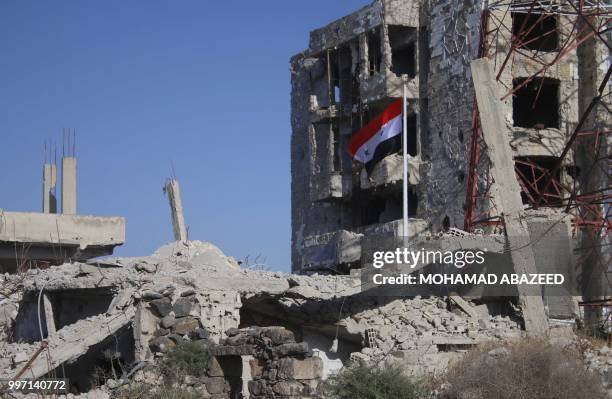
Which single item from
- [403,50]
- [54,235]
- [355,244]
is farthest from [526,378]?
[403,50]

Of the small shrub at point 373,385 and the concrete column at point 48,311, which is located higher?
the concrete column at point 48,311

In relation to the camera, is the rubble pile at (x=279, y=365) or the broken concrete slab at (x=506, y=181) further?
the broken concrete slab at (x=506, y=181)

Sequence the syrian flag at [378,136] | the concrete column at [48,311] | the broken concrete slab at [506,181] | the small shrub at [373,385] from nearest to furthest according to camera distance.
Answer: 1. the small shrub at [373,385]
2. the concrete column at [48,311]
3. the broken concrete slab at [506,181]
4. the syrian flag at [378,136]

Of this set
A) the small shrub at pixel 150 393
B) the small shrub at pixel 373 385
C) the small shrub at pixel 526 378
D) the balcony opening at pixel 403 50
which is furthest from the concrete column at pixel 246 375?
the balcony opening at pixel 403 50

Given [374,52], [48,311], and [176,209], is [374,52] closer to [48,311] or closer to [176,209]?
[176,209]

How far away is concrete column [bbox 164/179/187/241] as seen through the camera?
82.1ft

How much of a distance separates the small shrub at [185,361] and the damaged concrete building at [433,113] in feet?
33.5

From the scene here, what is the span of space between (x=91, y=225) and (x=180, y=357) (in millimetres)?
14959

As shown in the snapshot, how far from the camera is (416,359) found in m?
17.6

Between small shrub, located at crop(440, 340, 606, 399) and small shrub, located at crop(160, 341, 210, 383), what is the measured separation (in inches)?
147

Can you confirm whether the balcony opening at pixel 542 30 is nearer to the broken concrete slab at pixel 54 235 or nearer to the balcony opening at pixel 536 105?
the balcony opening at pixel 536 105

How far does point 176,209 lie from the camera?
2517 cm

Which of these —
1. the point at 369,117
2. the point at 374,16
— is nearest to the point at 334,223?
the point at 369,117

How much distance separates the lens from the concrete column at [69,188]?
30.8 metres
